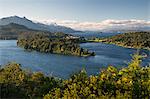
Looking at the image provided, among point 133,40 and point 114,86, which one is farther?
point 133,40

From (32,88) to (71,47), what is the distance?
96.1ft

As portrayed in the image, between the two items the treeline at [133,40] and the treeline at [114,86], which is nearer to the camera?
the treeline at [114,86]

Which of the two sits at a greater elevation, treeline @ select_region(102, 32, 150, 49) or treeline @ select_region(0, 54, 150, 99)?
treeline @ select_region(0, 54, 150, 99)

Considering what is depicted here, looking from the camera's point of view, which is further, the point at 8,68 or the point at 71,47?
the point at 71,47

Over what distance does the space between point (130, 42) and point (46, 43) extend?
12.9 metres

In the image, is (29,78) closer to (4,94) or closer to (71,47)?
(4,94)

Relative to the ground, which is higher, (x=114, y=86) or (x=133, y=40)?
(x=114, y=86)

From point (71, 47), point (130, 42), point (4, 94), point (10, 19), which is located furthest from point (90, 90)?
point (10, 19)

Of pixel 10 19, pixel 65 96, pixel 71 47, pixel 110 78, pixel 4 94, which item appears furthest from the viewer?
pixel 10 19

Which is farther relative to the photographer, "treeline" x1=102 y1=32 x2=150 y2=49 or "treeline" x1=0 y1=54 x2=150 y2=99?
"treeline" x1=102 y1=32 x2=150 y2=49

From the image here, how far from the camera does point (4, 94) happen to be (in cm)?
1189

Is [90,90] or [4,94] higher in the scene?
[90,90]

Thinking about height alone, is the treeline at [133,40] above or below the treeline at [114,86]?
below

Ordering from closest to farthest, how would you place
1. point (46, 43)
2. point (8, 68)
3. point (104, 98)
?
point (104, 98) < point (8, 68) < point (46, 43)
